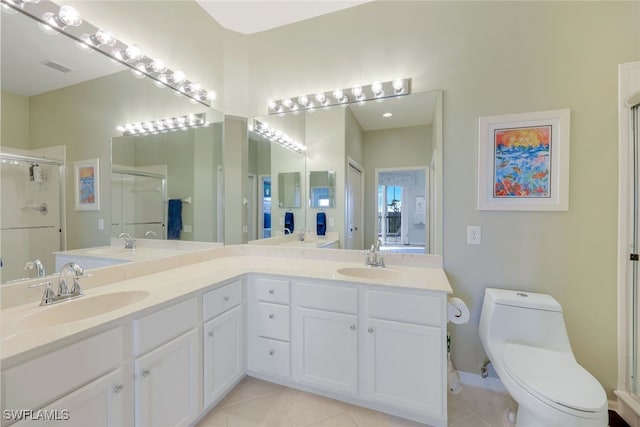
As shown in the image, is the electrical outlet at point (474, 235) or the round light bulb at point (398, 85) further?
the round light bulb at point (398, 85)

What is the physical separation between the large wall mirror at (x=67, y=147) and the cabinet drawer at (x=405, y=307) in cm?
169

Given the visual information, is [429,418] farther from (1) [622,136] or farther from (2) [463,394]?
(1) [622,136]

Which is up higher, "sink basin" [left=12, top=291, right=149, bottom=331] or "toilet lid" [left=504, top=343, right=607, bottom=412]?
"sink basin" [left=12, top=291, right=149, bottom=331]

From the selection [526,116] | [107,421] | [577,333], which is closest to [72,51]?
[107,421]

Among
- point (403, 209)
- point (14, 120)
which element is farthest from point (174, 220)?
point (403, 209)

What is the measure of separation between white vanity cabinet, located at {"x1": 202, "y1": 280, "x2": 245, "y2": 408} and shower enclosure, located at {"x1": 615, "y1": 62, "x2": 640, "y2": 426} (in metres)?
2.38

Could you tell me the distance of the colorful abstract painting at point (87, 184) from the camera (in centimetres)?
149

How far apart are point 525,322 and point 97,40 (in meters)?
3.04

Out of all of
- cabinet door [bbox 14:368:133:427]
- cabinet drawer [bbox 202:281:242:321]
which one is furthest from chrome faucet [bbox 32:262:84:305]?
cabinet drawer [bbox 202:281:242:321]

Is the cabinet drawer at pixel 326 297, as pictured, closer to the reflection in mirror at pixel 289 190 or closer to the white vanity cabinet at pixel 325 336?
the white vanity cabinet at pixel 325 336

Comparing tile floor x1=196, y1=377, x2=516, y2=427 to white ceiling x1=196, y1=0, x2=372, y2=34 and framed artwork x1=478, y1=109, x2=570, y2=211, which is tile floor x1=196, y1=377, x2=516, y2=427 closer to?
framed artwork x1=478, y1=109, x2=570, y2=211

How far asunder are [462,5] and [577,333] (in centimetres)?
236

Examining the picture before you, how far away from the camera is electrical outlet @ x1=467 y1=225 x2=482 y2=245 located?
1903mm

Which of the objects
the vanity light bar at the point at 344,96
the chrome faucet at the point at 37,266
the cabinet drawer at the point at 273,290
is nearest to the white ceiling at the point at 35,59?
the chrome faucet at the point at 37,266
